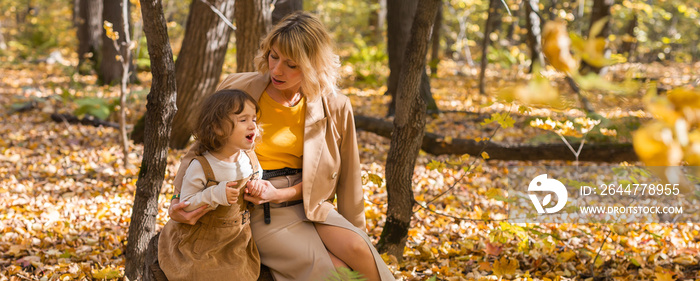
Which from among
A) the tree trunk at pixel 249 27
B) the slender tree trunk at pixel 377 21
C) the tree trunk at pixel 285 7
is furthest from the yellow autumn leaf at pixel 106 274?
the slender tree trunk at pixel 377 21

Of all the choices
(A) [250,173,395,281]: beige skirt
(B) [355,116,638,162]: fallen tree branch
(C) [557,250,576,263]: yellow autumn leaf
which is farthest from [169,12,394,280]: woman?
(B) [355,116,638,162]: fallen tree branch

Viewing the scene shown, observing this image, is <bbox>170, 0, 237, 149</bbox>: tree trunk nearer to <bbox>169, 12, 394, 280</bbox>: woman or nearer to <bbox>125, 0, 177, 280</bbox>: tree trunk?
<bbox>125, 0, 177, 280</bbox>: tree trunk

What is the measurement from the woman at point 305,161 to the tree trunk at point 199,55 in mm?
2887

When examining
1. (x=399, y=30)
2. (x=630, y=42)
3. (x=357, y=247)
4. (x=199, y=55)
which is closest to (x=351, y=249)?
(x=357, y=247)

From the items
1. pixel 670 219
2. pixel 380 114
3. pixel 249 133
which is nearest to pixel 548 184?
pixel 670 219

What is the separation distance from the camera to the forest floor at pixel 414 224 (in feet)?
10.8

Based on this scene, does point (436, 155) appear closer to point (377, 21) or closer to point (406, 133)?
point (406, 133)

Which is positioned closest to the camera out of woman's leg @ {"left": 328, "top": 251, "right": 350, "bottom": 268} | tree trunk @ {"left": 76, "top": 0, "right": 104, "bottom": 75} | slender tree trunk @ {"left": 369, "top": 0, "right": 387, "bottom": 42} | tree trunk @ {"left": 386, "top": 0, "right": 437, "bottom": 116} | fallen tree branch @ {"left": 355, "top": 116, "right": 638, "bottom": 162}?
woman's leg @ {"left": 328, "top": 251, "right": 350, "bottom": 268}

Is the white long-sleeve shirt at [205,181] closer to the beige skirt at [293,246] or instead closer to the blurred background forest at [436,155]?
the beige skirt at [293,246]

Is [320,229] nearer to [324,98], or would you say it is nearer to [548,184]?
[324,98]

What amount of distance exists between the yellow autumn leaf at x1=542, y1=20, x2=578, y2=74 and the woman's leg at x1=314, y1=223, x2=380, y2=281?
1.65 m

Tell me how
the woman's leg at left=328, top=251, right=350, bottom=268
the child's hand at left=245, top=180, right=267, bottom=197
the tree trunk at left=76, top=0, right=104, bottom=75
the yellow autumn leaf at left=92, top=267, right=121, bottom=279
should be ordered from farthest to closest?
1. the tree trunk at left=76, top=0, right=104, bottom=75
2. the yellow autumn leaf at left=92, top=267, right=121, bottom=279
3. the woman's leg at left=328, top=251, right=350, bottom=268
4. the child's hand at left=245, top=180, right=267, bottom=197

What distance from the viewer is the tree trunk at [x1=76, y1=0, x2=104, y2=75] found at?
10.3 metres

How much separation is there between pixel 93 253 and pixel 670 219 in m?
4.31
